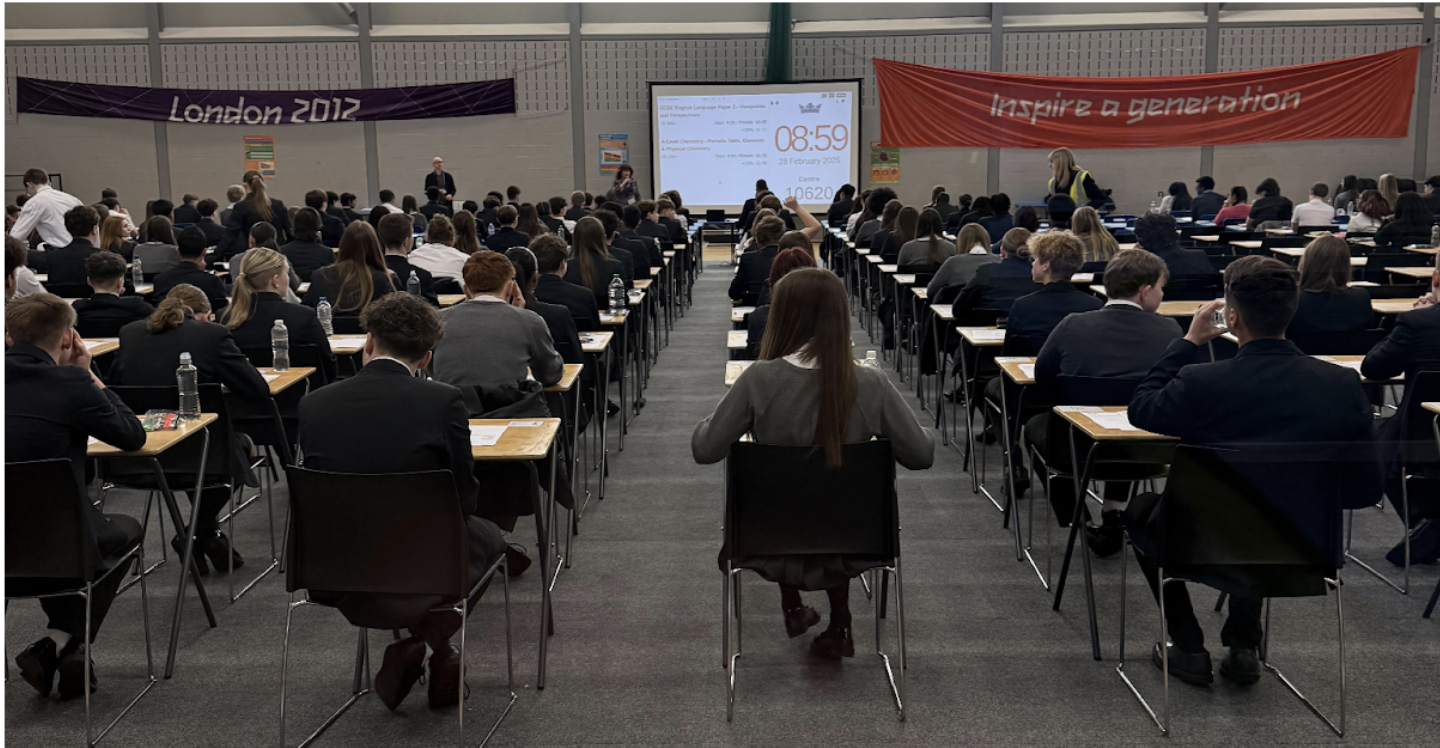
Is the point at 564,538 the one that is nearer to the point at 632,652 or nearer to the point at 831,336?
the point at 632,652

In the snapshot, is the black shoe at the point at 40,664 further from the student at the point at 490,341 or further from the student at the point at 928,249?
the student at the point at 928,249

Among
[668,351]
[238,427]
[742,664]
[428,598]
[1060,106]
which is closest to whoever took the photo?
[428,598]

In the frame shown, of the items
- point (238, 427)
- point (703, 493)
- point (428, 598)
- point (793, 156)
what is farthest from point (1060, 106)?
point (428, 598)

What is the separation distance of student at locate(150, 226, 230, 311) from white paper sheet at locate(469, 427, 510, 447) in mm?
3001

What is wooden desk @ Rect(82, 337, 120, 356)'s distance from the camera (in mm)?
4699

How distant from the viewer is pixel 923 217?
7367 mm

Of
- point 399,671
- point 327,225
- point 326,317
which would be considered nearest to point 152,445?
point 399,671

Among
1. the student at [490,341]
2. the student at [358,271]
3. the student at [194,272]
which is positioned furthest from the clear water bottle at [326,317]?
the student at [490,341]

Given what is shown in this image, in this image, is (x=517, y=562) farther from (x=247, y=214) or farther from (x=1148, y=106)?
(x=1148, y=106)

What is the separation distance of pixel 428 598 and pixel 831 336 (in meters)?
1.16

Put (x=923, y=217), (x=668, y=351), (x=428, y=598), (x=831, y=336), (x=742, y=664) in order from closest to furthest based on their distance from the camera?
(x=428, y=598) → (x=831, y=336) → (x=742, y=664) → (x=923, y=217) → (x=668, y=351)

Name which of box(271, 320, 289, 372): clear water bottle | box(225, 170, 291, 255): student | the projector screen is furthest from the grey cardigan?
the projector screen

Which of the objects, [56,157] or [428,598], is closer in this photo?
[428,598]

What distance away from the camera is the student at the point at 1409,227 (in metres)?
8.22
